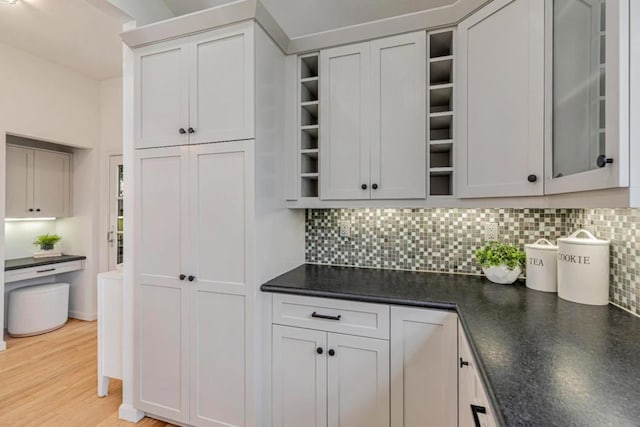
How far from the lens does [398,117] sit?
1792 mm

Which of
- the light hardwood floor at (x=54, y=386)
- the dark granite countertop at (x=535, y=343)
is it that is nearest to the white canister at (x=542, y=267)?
the dark granite countertop at (x=535, y=343)

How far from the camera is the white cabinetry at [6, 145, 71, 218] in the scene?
333 centimetres

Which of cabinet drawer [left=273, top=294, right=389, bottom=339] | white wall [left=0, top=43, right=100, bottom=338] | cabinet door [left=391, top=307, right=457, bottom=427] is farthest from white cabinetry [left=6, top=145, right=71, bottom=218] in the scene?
cabinet door [left=391, top=307, right=457, bottom=427]

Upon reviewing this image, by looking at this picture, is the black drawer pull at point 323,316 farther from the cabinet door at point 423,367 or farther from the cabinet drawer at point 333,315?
the cabinet door at point 423,367

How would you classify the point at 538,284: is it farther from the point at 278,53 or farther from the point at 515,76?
the point at 278,53

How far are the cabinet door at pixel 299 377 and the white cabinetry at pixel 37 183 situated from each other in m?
3.58

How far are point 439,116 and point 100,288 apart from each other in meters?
2.55

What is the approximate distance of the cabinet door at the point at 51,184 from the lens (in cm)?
353

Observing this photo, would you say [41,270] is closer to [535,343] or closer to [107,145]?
[107,145]

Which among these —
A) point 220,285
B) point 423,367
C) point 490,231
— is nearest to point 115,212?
point 220,285

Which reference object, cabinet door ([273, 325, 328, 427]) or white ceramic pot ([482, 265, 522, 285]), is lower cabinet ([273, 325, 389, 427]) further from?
white ceramic pot ([482, 265, 522, 285])

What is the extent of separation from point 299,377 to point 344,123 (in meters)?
1.51

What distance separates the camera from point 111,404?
7.03 ft

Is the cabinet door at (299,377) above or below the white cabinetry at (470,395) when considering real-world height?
below
